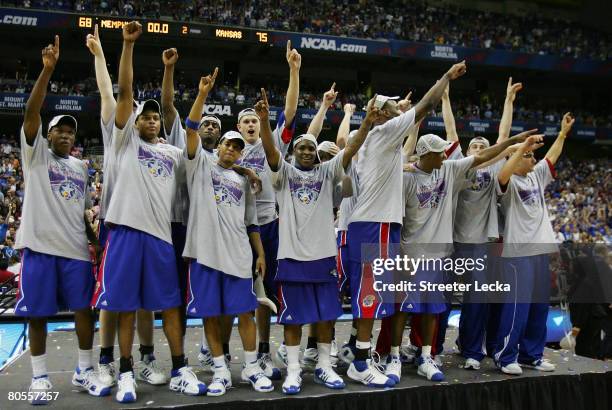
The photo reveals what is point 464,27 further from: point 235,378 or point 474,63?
point 235,378

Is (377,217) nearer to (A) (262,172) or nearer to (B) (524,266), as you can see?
(A) (262,172)

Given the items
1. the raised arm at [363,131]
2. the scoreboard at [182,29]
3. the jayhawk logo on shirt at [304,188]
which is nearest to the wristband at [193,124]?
the jayhawk logo on shirt at [304,188]

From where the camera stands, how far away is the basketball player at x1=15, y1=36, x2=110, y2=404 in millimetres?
3799

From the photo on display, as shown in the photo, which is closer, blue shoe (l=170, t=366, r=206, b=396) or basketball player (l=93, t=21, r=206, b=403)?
basketball player (l=93, t=21, r=206, b=403)

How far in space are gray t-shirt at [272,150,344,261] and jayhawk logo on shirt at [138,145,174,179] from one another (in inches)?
31.3

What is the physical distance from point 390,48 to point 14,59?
1527 cm

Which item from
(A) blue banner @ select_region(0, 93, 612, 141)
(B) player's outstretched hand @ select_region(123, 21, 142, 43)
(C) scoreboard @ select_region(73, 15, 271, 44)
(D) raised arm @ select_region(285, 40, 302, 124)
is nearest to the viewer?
(B) player's outstretched hand @ select_region(123, 21, 142, 43)

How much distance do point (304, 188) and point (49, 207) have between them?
72.2 inches

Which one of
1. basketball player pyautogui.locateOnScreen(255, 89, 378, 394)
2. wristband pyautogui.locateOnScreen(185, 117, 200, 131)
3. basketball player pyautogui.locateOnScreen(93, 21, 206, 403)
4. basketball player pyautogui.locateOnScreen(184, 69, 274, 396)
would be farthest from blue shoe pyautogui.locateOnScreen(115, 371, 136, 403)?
wristband pyautogui.locateOnScreen(185, 117, 200, 131)

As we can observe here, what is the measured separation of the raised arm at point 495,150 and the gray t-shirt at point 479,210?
27cm

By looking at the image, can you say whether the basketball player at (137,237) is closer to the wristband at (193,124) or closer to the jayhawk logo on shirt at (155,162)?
the jayhawk logo on shirt at (155,162)

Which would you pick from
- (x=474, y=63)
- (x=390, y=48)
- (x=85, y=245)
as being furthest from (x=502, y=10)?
(x=85, y=245)

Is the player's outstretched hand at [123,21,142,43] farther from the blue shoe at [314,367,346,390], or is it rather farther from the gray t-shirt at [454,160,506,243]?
the gray t-shirt at [454,160,506,243]

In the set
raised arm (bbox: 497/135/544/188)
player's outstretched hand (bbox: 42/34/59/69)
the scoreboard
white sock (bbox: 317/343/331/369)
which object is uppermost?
the scoreboard
